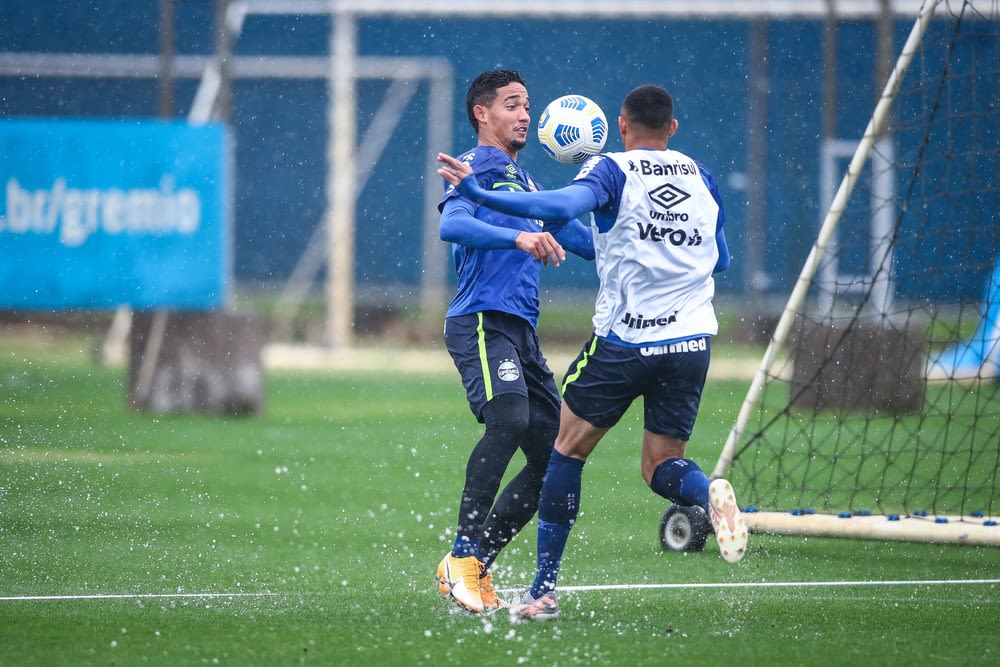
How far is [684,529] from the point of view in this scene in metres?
7.77

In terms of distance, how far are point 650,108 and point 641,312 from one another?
0.83 m

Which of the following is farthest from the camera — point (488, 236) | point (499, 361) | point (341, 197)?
point (341, 197)

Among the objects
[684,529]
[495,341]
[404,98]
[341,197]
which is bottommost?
[684,529]

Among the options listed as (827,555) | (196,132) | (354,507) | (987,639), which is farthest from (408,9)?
(987,639)

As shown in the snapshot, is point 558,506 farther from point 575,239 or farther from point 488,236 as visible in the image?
point 575,239

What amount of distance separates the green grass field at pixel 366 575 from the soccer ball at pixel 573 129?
6.40 ft

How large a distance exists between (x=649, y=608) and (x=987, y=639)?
136 cm

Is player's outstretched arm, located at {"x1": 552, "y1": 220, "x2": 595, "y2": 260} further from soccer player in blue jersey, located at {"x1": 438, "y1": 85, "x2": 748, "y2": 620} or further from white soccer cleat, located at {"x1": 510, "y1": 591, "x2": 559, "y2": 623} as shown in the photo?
white soccer cleat, located at {"x1": 510, "y1": 591, "x2": 559, "y2": 623}

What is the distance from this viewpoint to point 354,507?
945 centimetres

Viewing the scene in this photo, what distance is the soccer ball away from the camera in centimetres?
636

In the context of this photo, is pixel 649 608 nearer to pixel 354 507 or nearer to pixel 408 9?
pixel 354 507

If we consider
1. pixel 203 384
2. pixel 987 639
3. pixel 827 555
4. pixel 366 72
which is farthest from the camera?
pixel 366 72

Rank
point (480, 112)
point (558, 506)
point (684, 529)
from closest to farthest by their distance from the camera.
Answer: point (558, 506) → point (480, 112) → point (684, 529)

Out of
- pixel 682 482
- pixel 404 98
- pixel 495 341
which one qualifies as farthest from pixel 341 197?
pixel 682 482
